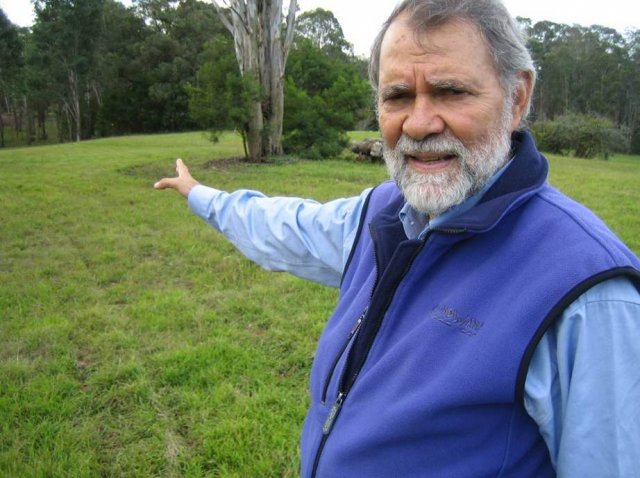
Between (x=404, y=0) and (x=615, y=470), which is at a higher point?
(x=404, y=0)

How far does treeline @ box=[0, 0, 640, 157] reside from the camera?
16.6 m

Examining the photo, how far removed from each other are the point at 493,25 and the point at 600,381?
2.94 feet

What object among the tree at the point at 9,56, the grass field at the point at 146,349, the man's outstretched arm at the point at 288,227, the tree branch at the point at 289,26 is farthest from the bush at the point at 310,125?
the tree at the point at 9,56

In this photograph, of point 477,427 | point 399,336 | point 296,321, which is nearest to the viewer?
point 477,427

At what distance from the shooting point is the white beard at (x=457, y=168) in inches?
55.3

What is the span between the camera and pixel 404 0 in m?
1.47

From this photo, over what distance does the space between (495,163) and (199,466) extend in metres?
2.26

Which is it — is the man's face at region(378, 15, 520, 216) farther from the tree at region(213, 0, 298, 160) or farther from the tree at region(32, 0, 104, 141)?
the tree at region(32, 0, 104, 141)

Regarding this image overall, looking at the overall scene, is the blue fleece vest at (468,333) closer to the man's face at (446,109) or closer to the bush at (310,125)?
the man's face at (446,109)

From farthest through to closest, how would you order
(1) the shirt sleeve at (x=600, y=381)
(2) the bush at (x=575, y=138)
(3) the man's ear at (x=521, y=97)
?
(2) the bush at (x=575, y=138) → (3) the man's ear at (x=521, y=97) → (1) the shirt sleeve at (x=600, y=381)

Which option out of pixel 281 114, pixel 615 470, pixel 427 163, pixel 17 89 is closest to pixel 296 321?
pixel 427 163

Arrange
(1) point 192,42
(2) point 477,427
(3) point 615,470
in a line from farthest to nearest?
(1) point 192,42, (2) point 477,427, (3) point 615,470

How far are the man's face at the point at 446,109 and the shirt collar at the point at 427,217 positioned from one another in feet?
0.07

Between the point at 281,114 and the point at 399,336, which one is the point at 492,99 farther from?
the point at 281,114
